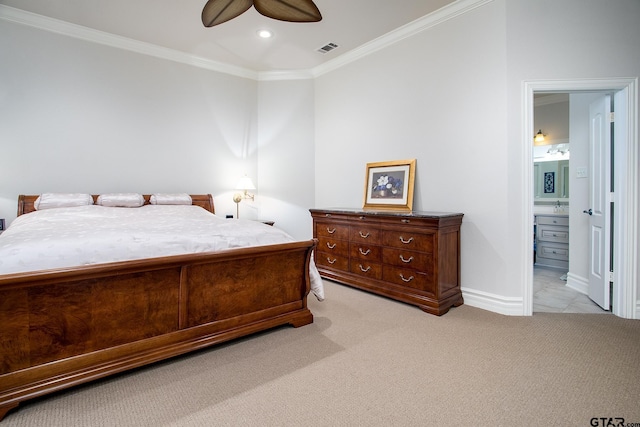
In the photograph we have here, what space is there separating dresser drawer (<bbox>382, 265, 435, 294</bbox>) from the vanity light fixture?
230cm

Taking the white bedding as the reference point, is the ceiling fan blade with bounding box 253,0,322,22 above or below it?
above

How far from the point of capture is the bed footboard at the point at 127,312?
1657mm

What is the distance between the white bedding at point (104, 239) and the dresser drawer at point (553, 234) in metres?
3.93

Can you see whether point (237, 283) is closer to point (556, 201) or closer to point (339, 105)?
point (339, 105)

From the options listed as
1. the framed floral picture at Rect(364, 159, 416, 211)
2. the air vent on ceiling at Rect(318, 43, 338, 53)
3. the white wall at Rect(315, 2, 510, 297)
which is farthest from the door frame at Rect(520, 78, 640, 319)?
the air vent on ceiling at Rect(318, 43, 338, 53)

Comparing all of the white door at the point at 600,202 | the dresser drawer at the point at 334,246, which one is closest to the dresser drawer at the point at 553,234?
the white door at the point at 600,202

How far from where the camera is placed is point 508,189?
9.68 feet

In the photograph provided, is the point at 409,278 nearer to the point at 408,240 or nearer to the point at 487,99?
the point at 408,240

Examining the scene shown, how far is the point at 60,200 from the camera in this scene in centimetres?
334

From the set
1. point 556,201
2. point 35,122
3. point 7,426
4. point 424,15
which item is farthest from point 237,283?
point 556,201

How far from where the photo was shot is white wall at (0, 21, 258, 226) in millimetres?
3408

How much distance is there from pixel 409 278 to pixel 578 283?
213cm

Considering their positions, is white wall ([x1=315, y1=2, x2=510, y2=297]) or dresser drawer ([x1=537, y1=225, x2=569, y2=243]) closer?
white wall ([x1=315, y1=2, x2=510, y2=297])

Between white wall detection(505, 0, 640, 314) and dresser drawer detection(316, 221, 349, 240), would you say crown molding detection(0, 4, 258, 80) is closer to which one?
dresser drawer detection(316, 221, 349, 240)
